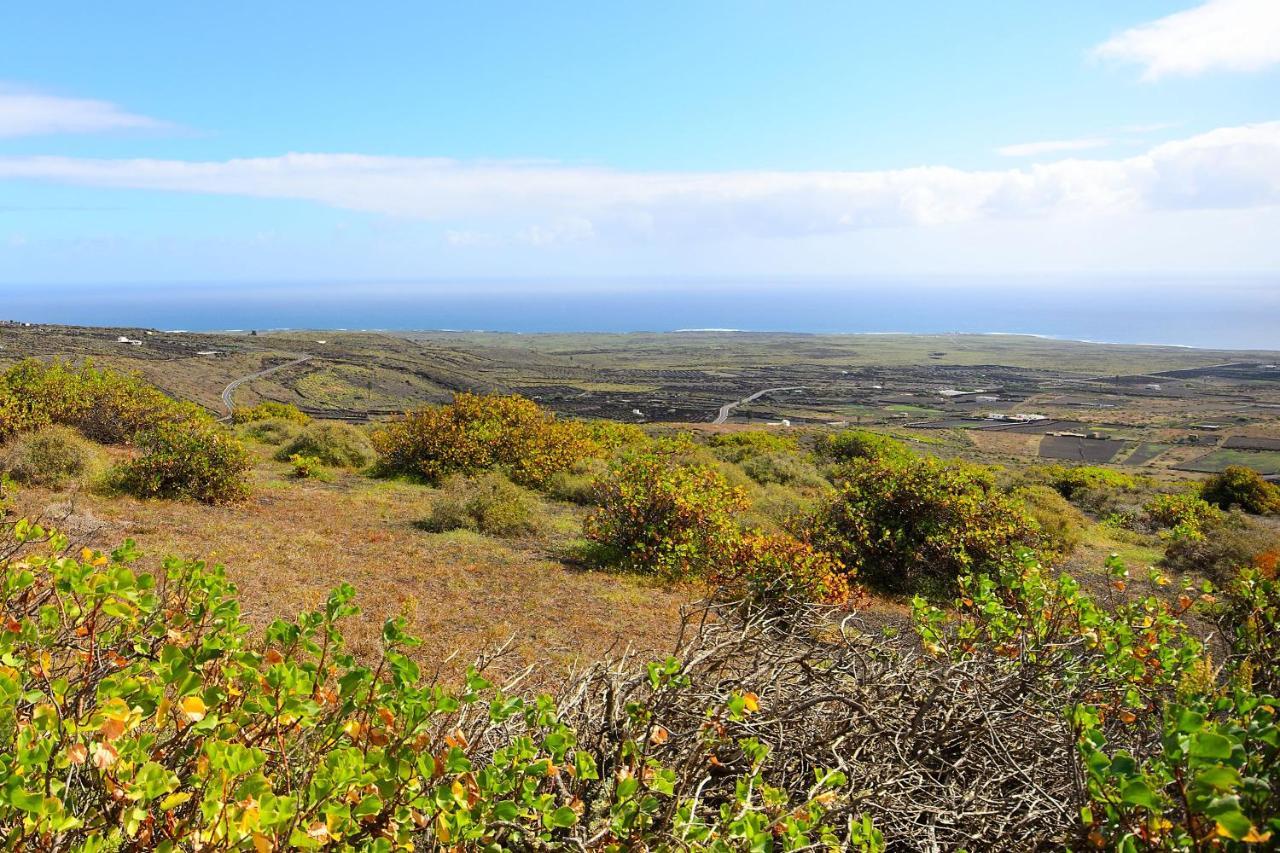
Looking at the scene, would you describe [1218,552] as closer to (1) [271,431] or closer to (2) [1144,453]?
(1) [271,431]

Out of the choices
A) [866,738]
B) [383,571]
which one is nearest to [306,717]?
[866,738]

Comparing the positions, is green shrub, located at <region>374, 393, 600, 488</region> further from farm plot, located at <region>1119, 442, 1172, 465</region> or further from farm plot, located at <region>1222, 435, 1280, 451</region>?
farm plot, located at <region>1222, 435, 1280, 451</region>

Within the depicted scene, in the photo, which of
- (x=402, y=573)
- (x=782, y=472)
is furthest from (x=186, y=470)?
(x=782, y=472)

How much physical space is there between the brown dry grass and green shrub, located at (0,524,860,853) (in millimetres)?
3863

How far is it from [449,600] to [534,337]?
174096 millimetres

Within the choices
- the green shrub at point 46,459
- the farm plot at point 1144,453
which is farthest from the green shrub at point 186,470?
the farm plot at point 1144,453

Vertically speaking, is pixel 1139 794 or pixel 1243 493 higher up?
pixel 1139 794

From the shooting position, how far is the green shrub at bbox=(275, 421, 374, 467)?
1658cm

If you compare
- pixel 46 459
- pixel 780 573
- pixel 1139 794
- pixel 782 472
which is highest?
pixel 1139 794

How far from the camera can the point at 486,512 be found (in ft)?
37.6

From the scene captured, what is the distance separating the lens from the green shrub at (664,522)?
9969 mm

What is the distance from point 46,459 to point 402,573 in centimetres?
680

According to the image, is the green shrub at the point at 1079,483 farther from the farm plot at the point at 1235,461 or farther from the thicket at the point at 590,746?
the farm plot at the point at 1235,461

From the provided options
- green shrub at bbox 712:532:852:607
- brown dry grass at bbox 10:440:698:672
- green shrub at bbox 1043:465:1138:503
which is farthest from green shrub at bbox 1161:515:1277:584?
brown dry grass at bbox 10:440:698:672
